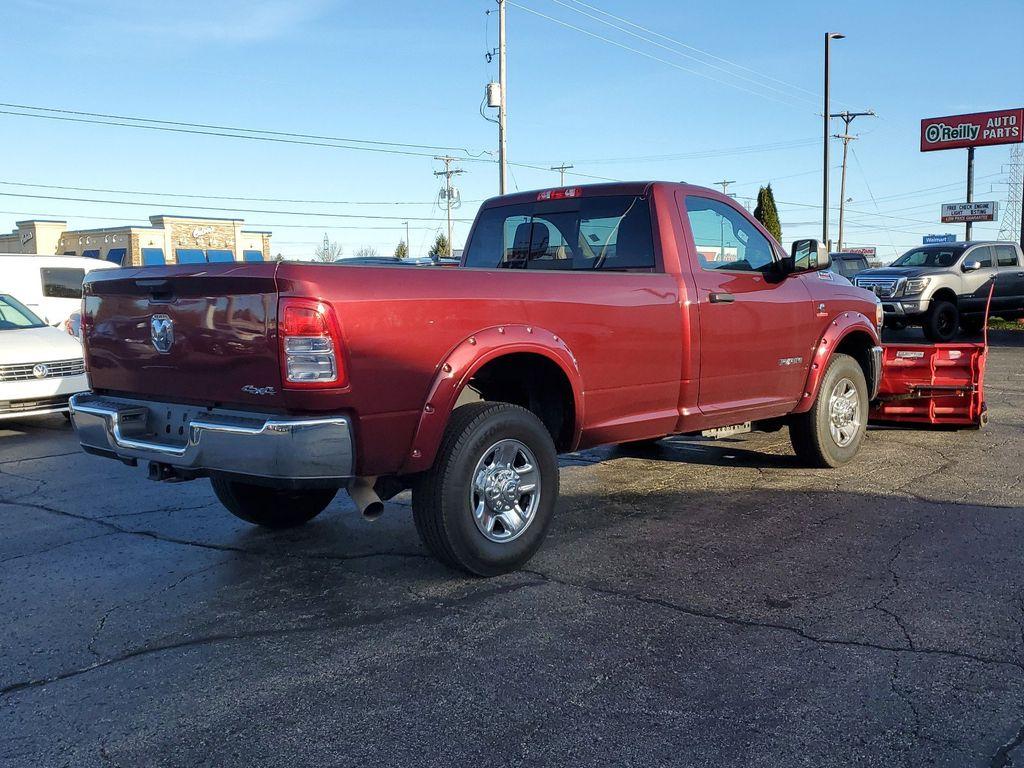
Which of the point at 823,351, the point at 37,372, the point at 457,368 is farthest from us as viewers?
the point at 37,372

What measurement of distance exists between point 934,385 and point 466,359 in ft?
19.4

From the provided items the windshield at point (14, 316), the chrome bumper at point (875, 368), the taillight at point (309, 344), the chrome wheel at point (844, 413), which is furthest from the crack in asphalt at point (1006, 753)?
the windshield at point (14, 316)

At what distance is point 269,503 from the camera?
18.6 ft

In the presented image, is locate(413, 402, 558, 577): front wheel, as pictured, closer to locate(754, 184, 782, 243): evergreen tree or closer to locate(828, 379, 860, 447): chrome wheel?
locate(828, 379, 860, 447): chrome wheel

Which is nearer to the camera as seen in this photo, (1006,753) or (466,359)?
(1006,753)

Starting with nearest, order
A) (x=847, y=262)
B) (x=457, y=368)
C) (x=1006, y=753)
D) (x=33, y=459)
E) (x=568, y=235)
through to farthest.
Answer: (x=1006, y=753) → (x=457, y=368) → (x=568, y=235) → (x=33, y=459) → (x=847, y=262)

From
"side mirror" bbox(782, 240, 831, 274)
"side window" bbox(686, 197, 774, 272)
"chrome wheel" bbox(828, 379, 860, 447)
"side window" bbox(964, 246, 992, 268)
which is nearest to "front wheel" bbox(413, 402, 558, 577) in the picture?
"side window" bbox(686, 197, 774, 272)

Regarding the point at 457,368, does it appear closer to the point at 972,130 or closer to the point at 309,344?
the point at 309,344

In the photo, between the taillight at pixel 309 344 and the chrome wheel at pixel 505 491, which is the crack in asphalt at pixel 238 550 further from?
the taillight at pixel 309 344

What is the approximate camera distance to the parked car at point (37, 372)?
9.73 metres

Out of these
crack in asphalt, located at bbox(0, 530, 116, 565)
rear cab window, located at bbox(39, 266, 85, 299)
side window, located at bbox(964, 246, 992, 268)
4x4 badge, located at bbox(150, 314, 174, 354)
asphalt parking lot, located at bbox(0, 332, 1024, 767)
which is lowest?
crack in asphalt, located at bbox(0, 530, 116, 565)

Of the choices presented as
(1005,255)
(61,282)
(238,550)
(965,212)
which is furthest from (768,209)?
(238,550)

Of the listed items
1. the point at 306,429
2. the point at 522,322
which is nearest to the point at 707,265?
the point at 522,322

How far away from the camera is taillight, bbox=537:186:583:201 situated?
620 cm
